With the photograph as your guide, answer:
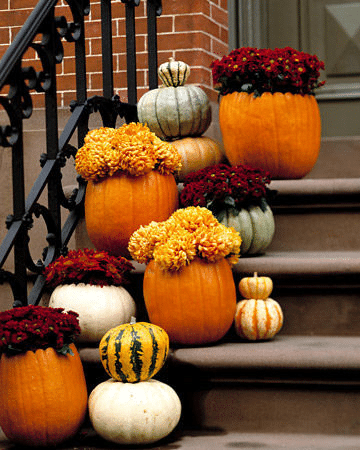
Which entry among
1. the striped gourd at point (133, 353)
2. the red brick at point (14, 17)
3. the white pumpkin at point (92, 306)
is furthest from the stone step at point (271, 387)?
the red brick at point (14, 17)

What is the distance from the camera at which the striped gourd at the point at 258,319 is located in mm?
2660

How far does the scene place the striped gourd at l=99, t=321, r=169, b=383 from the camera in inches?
93.8

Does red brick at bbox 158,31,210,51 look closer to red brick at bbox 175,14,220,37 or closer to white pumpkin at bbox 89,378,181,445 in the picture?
red brick at bbox 175,14,220,37

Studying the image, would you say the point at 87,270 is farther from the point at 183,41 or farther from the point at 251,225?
the point at 183,41

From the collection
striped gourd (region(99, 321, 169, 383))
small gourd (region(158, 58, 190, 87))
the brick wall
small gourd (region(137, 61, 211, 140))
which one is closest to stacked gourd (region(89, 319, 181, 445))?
striped gourd (region(99, 321, 169, 383))

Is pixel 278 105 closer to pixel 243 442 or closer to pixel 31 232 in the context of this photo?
pixel 31 232

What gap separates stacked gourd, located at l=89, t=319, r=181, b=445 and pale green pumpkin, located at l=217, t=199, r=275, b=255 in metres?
0.60

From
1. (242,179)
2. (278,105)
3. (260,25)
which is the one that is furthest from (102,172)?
(260,25)

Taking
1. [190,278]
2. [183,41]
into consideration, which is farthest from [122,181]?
[183,41]

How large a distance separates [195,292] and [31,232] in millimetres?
1086

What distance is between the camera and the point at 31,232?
11.2 ft

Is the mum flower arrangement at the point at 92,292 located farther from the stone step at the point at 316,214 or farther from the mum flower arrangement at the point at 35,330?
the stone step at the point at 316,214

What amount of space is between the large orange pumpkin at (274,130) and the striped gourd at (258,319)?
0.83m

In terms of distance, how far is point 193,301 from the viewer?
262 cm
